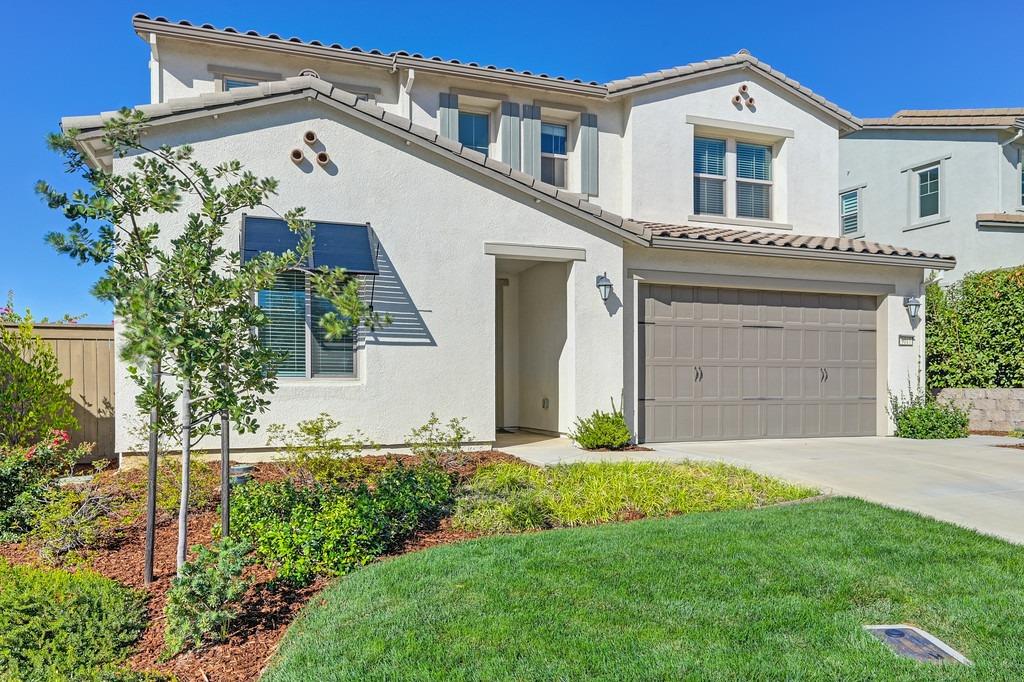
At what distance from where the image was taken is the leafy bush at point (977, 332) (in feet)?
51.8

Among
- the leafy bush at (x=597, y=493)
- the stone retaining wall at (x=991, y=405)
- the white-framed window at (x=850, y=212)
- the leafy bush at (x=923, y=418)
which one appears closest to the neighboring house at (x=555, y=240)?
the leafy bush at (x=923, y=418)

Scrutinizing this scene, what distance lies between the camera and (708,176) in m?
16.0

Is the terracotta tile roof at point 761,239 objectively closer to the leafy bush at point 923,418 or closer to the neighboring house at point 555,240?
the neighboring house at point 555,240

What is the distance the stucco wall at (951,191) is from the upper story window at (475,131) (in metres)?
14.7

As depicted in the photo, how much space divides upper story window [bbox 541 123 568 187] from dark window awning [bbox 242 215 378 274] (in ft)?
17.8

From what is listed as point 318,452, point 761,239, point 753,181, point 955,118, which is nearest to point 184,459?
point 318,452

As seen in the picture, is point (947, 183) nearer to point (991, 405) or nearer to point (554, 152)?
point (991, 405)

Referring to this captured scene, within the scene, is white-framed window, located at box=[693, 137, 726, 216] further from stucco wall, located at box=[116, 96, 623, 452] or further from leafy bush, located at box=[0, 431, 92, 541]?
leafy bush, located at box=[0, 431, 92, 541]

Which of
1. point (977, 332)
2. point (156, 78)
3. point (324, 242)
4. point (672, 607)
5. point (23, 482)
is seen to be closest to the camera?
point (672, 607)

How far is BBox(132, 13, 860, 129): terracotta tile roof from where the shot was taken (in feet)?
41.6

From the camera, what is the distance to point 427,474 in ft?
26.1

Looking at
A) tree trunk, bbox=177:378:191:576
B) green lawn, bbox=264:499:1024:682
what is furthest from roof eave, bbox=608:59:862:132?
tree trunk, bbox=177:378:191:576

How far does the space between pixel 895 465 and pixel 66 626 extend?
34.5 feet

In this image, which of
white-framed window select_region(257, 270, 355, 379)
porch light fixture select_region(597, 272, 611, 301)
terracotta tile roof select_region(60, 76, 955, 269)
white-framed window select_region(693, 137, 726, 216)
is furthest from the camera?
white-framed window select_region(693, 137, 726, 216)
